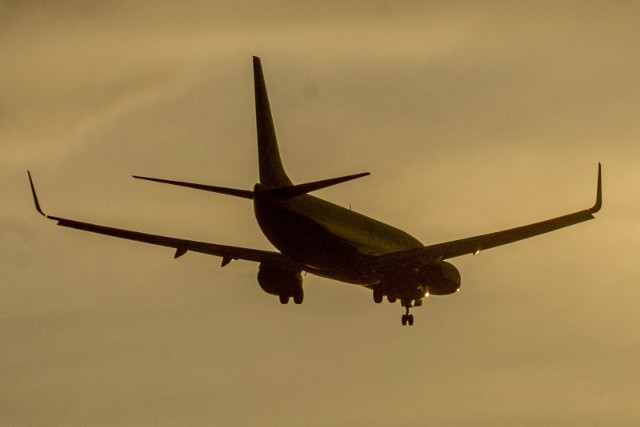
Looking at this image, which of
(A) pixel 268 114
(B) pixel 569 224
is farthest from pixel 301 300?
(B) pixel 569 224

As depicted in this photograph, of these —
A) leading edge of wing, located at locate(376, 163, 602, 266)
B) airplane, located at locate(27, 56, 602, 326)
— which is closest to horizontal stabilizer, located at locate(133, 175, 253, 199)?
airplane, located at locate(27, 56, 602, 326)

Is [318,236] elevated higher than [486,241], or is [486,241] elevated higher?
[318,236]

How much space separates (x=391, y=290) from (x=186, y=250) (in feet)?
35.9

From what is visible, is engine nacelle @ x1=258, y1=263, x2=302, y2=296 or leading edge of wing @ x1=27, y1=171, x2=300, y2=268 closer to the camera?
leading edge of wing @ x1=27, y1=171, x2=300, y2=268

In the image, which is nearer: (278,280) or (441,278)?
(278,280)

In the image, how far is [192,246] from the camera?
6912cm

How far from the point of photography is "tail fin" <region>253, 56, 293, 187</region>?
71.4 metres

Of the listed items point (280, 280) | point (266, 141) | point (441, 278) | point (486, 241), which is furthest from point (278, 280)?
point (486, 241)

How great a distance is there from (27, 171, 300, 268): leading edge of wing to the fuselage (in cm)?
159

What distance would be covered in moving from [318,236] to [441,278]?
357 inches

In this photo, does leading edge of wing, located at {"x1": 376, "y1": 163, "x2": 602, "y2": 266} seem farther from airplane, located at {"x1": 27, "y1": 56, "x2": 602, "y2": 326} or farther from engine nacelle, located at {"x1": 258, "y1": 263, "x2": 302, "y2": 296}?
engine nacelle, located at {"x1": 258, "y1": 263, "x2": 302, "y2": 296}

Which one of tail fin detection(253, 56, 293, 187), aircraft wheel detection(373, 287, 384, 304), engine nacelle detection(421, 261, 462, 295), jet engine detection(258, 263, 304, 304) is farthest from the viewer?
engine nacelle detection(421, 261, 462, 295)

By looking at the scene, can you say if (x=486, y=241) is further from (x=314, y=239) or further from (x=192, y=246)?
(x=192, y=246)

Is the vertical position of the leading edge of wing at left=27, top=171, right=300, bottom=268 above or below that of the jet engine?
above
